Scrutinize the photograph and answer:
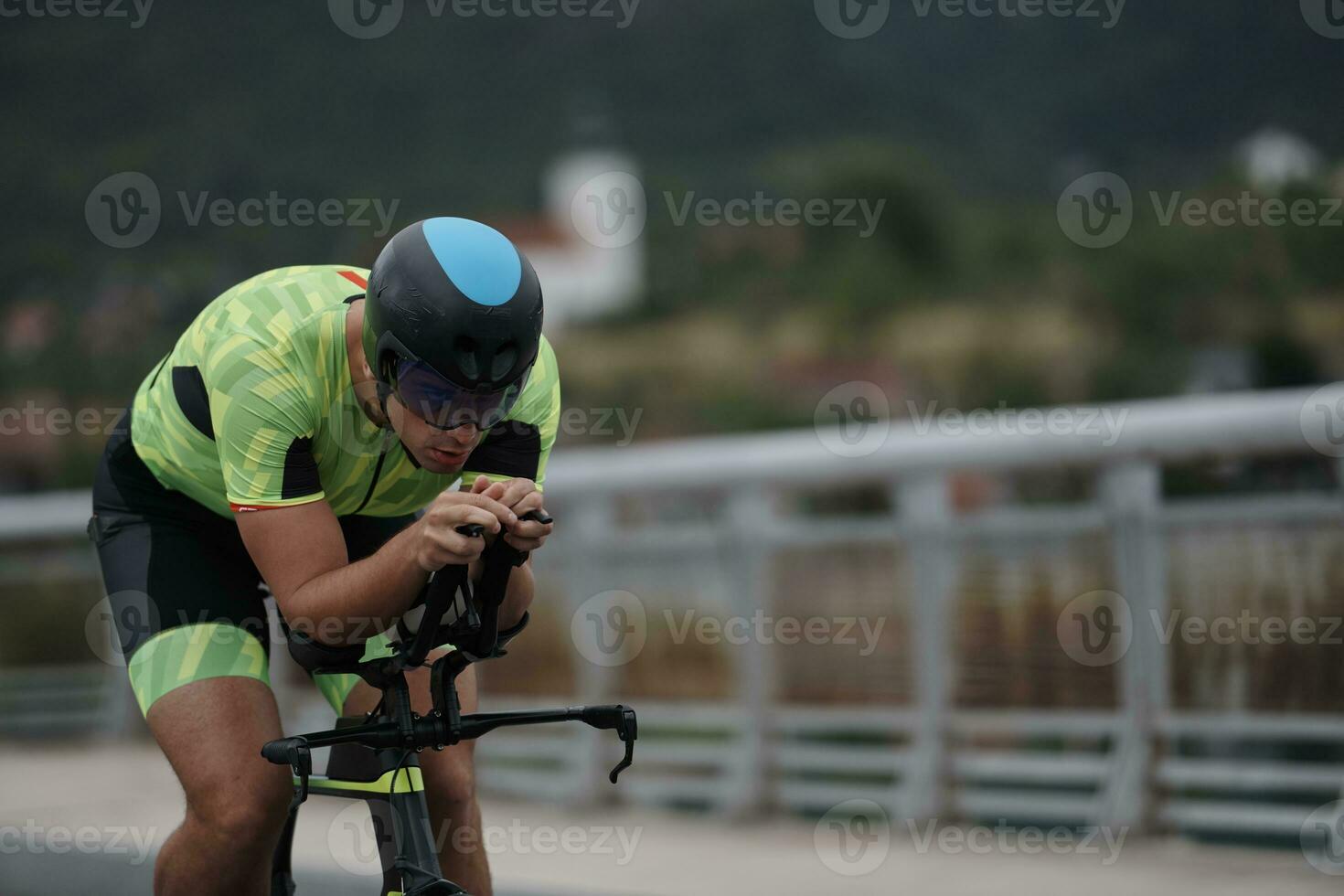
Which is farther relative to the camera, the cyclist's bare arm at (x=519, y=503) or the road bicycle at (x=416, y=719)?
the road bicycle at (x=416, y=719)

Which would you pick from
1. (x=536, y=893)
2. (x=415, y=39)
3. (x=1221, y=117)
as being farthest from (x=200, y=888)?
(x=415, y=39)

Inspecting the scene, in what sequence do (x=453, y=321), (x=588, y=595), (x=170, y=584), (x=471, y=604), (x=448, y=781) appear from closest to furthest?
(x=453, y=321)
(x=471, y=604)
(x=448, y=781)
(x=170, y=584)
(x=588, y=595)

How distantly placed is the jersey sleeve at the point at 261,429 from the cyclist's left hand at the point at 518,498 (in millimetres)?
541

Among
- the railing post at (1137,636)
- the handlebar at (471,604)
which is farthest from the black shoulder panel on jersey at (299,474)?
the railing post at (1137,636)

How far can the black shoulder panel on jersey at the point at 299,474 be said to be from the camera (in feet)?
10.4

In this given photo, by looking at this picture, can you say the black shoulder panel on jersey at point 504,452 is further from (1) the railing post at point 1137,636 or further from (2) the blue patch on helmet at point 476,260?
(1) the railing post at point 1137,636

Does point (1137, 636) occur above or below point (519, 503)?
below

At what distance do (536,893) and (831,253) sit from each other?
90857 millimetres

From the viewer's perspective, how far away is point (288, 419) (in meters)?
3.21

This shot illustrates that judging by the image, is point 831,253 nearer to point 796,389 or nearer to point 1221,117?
point 796,389

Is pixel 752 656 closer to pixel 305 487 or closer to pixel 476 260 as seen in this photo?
pixel 305 487

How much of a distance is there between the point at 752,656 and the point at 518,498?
15.9 ft

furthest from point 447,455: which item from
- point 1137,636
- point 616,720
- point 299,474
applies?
point 1137,636

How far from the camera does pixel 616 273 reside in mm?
129625
